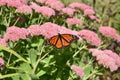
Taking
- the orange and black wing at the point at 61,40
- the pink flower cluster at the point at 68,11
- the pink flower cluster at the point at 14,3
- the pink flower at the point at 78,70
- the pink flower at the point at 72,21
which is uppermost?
the pink flower cluster at the point at 14,3

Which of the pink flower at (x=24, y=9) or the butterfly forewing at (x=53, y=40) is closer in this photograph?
the butterfly forewing at (x=53, y=40)

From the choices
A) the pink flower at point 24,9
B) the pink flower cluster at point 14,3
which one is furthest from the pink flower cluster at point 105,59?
the pink flower cluster at point 14,3

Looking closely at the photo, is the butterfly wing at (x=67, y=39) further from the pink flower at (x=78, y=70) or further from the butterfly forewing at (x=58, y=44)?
the pink flower at (x=78, y=70)

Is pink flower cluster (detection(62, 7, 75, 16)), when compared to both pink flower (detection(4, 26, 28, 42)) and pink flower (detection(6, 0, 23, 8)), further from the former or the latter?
pink flower (detection(4, 26, 28, 42))

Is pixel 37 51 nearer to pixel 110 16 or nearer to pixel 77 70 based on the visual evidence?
pixel 77 70

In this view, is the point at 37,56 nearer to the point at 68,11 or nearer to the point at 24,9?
the point at 24,9

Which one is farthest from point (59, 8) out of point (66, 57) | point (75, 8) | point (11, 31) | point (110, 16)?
point (110, 16)

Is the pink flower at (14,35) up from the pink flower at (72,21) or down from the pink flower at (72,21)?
up

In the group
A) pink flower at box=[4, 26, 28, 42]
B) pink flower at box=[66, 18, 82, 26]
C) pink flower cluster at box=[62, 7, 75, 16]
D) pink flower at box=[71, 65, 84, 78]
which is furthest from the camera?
pink flower cluster at box=[62, 7, 75, 16]

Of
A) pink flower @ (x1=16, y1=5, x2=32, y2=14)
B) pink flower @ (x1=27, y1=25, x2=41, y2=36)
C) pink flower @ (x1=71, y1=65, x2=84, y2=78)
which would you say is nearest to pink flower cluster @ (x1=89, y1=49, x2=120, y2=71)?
pink flower @ (x1=71, y1=65, x2=84, y2=78)
